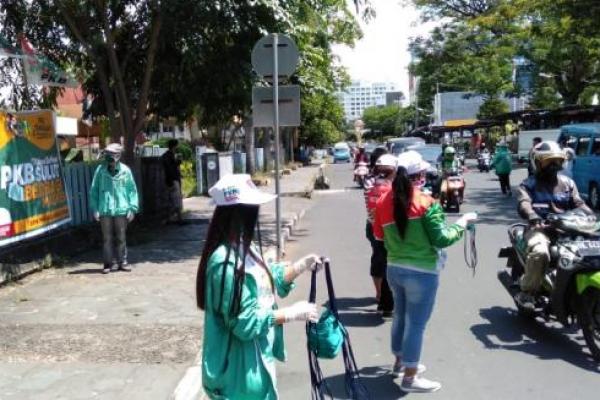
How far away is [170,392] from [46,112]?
21.0ft

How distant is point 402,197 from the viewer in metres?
4.87

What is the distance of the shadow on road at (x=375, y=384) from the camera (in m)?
5.07

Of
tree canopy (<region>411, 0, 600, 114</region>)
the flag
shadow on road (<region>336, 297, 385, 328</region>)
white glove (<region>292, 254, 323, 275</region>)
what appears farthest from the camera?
tree canopy (<region>411, 0, 600, 114</region>)

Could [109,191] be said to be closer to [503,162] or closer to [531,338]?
[531,338]

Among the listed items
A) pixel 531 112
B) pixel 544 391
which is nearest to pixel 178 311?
pixel 544 391

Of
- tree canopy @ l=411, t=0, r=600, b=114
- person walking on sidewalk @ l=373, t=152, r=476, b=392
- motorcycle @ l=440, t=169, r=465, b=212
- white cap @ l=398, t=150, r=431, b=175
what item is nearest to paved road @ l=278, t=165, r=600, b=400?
person walking on sidewalk @ l=373, t=152, r=476, b=392

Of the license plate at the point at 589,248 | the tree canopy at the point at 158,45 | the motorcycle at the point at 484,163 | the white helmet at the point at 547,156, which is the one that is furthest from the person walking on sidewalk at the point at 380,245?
the motorcycle at the point at 484,163

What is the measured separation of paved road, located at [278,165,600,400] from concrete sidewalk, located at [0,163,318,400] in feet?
3.16

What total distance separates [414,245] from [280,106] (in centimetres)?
525

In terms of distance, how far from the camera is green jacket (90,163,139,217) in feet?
30.5

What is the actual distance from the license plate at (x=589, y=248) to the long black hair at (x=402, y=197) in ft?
5.61

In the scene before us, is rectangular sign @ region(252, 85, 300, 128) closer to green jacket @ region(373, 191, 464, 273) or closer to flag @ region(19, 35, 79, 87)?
flag @ region(19, 35, 79, 87)

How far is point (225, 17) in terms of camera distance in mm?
11406

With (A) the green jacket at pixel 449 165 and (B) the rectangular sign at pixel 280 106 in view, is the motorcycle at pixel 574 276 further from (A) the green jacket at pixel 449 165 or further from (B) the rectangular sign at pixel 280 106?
(A) the green jacket at pixel 449 165
